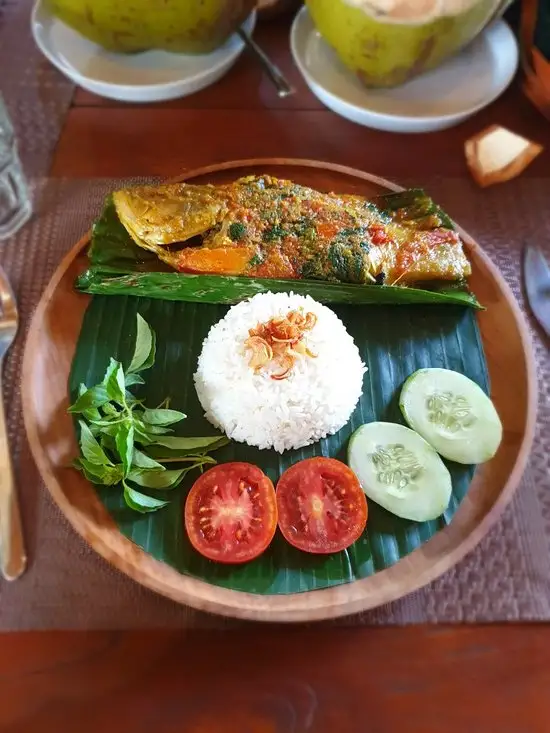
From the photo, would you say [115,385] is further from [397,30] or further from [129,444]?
[397,30]

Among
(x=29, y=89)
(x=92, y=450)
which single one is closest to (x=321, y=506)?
(x=92, y=450)

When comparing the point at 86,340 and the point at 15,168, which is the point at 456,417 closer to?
the point at 86,340

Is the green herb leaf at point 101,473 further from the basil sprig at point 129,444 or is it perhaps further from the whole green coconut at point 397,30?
the whole green coconut at point 397,30

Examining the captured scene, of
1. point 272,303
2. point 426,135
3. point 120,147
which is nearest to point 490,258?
point 426,135

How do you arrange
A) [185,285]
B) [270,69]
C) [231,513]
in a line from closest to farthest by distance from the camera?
[231,513] < [185,285] < [270,69]

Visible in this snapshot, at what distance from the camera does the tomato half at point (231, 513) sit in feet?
4.12

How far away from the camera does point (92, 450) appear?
131 centimetres

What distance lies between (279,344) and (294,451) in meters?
0.27

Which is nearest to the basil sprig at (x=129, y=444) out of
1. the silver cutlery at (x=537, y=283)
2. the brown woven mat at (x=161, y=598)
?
the brown woven mat at (x=161, y=598)

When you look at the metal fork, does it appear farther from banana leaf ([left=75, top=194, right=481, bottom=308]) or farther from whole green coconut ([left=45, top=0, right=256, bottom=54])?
whole green coconut ([left=45, top=0, right=256, bottom=54])

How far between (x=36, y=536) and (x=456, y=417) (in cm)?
101

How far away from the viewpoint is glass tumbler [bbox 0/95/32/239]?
1.83 metres

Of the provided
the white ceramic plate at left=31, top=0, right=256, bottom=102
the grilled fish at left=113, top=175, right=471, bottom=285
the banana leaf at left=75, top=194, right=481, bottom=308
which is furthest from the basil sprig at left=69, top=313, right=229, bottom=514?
the white ceramic plate at left=31, top=0, right=256, bottom=102

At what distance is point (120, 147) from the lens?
2.04 meters
